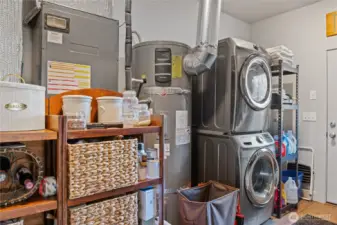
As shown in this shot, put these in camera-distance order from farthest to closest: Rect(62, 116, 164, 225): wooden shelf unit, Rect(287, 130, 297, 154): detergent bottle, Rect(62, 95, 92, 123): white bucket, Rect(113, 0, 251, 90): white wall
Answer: Rect(287, 130, 297, 154): detergent bottle → Rect(113, 0, 251, 90): white wall → Rect(62, 95, 92, 123): white bucket → Rect(62, 116, 164, 225): wooden shelf unit

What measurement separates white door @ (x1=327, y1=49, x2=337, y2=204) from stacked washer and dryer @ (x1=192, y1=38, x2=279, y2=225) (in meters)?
1.01

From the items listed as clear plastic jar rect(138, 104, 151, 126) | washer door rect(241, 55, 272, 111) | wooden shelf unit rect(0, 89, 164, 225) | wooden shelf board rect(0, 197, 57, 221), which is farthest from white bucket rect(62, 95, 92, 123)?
washer door rect(241, 55, 272, 111)

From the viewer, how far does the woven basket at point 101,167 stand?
1025 mm

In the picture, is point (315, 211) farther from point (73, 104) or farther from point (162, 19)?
point (73, 104)

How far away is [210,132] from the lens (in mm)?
2377

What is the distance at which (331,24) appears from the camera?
2982 mm

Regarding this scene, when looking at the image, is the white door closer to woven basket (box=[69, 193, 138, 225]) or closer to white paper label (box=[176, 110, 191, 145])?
white paper label (box=[176, 110, 191, 145])

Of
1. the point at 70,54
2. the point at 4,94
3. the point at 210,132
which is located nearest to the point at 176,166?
the point at 210,132

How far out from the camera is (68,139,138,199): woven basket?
103 centimetres

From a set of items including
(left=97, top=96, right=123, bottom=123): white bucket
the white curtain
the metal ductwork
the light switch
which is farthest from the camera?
the light switch

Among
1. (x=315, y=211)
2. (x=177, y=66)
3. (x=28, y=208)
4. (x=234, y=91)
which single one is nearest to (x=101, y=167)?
(x=28, y=208)

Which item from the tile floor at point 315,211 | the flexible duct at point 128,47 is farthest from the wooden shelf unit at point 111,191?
the tile floor at point 315,211

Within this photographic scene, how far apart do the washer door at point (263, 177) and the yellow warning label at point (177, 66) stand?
1063mm

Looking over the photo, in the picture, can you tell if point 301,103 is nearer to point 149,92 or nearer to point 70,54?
point 149,92
